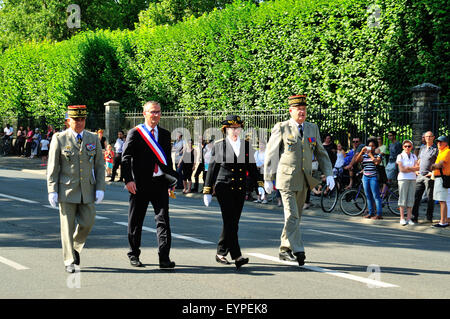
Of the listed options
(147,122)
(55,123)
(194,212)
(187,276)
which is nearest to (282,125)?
(147,122)

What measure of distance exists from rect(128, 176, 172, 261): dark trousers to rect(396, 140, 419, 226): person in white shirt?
708cm

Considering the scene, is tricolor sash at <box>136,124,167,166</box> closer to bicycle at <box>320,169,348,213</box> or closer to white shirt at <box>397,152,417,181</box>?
white shirt at <box>397,152,417,181</box>

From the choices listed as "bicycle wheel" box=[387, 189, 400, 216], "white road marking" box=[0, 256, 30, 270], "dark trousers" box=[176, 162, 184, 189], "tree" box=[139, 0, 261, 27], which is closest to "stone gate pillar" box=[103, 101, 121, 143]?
"dark trousers" box=[176, 162, 184, 189]

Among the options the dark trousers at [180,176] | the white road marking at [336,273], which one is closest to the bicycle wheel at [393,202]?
the white road marking at [336,273]

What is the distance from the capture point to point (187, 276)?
21.8 feet

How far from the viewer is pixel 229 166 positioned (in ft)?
24.0

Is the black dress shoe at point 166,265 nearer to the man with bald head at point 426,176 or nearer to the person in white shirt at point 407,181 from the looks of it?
the person in white shirt at point 407,181

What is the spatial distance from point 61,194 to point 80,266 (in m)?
0.99

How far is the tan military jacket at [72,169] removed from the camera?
22.2 feet

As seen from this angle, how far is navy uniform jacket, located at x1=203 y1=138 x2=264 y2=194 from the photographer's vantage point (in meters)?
7.30

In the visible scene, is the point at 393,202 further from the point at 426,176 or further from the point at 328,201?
the point at 328,201

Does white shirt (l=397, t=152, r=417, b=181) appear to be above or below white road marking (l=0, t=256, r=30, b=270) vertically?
above

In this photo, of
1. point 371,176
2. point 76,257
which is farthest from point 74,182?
point 371,176
